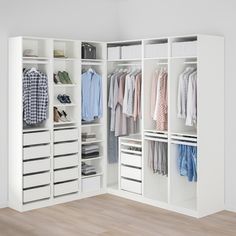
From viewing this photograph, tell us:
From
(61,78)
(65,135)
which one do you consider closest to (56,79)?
(61,78)

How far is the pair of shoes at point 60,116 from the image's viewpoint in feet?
18.5

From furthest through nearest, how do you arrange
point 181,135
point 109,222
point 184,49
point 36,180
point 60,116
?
point 60,116, point 36,180, point 181,135, point 184,49, point 109,222

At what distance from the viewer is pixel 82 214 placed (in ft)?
17.1

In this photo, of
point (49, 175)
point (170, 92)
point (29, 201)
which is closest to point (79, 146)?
point (49, 175)

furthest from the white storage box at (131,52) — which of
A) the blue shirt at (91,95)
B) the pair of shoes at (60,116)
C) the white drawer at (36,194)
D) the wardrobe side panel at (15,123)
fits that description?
the white drawer at (36,194)

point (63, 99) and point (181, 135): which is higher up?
point (63, 99)

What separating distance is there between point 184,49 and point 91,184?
2.17 meters

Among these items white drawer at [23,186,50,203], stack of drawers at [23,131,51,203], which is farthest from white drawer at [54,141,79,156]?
white drawer at [23,186,50,203]

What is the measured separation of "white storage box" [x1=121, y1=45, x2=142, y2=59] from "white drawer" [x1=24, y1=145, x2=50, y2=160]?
1.56 metres

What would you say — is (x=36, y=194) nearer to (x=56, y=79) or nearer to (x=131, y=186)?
(x=131, y=186)

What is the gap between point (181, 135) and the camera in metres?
5.27

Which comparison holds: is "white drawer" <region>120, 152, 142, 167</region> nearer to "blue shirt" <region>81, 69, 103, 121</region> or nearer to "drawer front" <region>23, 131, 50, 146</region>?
"blue shirt" <region>81, 69, 103, 121</region>

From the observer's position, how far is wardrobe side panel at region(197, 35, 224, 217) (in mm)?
5016

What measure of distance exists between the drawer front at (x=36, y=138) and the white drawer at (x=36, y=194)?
561 mm
